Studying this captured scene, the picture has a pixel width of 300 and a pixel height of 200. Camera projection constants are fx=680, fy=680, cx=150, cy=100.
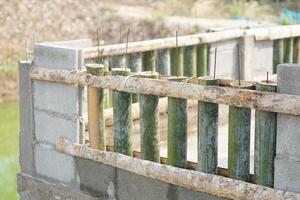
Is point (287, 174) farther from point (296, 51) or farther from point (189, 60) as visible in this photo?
point (296, 51)

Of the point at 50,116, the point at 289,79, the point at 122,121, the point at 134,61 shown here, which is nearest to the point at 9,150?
the point at 134,61

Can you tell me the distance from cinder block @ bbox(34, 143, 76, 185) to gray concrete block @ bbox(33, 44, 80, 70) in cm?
72

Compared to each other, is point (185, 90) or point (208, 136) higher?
point (185, 90)

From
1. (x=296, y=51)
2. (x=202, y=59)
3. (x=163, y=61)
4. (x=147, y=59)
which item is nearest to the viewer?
(x=147, y=59)

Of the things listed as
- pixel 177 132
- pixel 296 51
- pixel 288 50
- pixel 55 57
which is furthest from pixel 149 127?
pixel 296 51

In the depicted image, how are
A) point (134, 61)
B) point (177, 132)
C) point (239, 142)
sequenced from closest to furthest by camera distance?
point (239, 142)
point (177, 132)
point (134, 61)

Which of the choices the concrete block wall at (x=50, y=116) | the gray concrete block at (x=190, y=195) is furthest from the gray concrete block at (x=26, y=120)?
the gray concrete block at (x=190, y=195)

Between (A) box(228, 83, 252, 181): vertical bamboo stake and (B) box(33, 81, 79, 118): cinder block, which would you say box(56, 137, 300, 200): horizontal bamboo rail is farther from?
(B) box(33, 81, 79, 118): cinder block

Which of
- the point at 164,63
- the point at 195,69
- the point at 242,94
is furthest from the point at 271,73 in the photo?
the point at 242,94

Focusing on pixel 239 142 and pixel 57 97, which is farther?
pixel 57 97

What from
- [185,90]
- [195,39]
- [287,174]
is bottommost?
[287,174]

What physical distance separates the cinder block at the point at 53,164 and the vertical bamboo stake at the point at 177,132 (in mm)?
1074

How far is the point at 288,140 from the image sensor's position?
13.8 feet

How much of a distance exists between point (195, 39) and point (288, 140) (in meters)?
3.39
